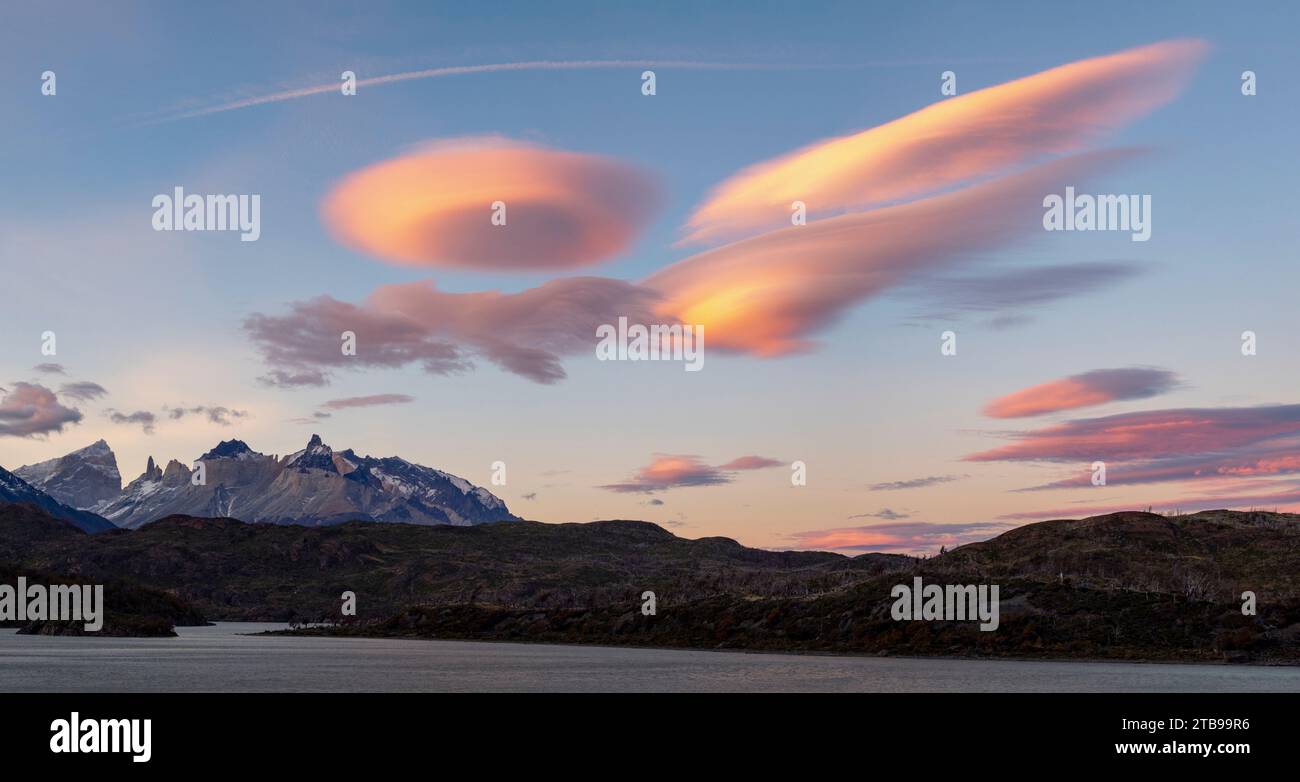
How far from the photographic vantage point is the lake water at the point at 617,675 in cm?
11575

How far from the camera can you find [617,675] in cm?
14062

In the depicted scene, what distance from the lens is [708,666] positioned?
160750 mm

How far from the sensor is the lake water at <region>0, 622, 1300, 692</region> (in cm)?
11575
